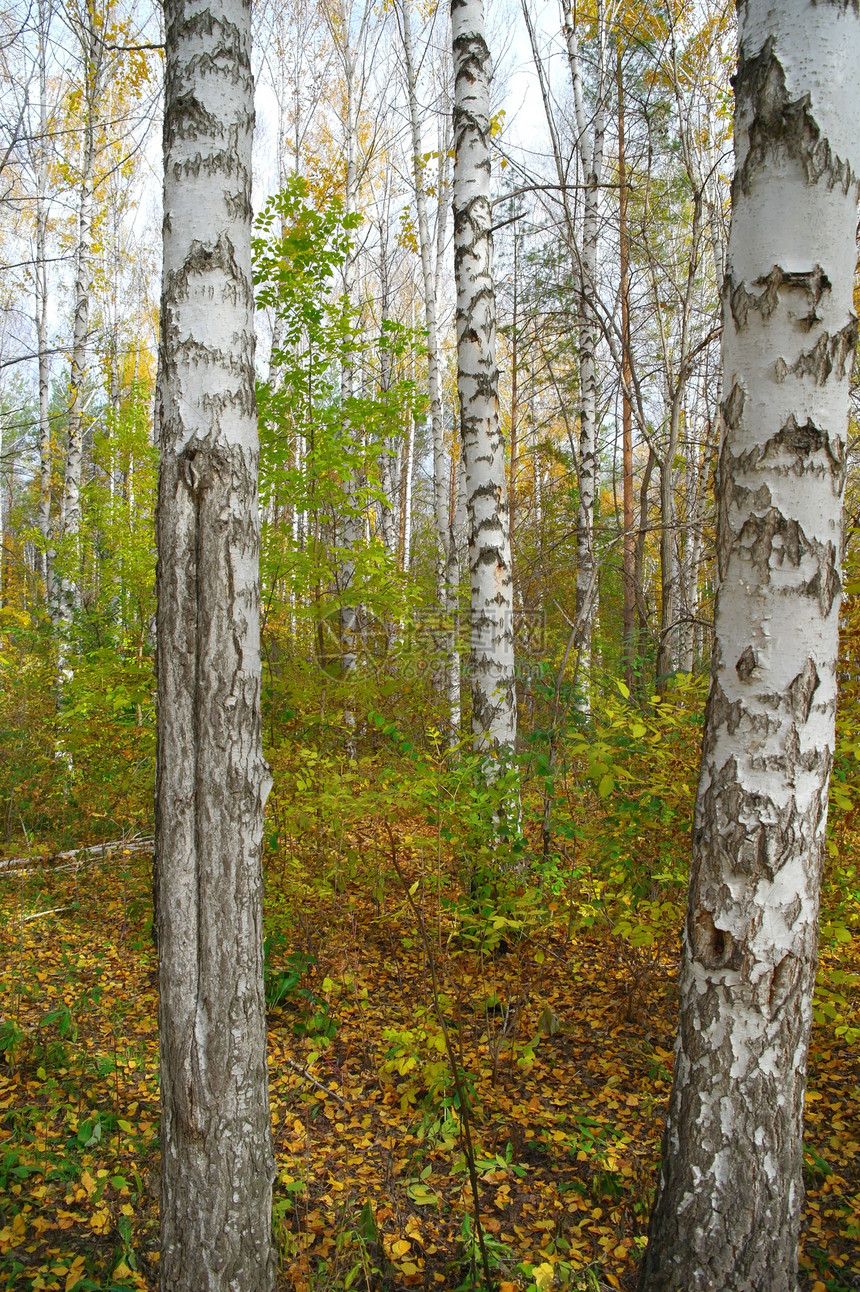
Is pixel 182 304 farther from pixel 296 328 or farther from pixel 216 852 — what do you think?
pixel 296 328

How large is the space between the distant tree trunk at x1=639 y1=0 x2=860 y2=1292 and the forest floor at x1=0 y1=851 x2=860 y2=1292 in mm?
671

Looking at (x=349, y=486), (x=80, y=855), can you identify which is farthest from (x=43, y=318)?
(x=80, y=855)

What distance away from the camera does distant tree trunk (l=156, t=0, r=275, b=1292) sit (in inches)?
68.6

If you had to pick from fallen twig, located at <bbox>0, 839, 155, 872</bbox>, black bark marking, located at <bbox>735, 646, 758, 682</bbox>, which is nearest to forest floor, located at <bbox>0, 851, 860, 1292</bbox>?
fallen twig, located at <bbox>0, 839, 155, 872</bbox>

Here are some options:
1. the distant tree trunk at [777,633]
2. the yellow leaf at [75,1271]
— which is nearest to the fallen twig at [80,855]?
the yellow leaf at [75,1271]

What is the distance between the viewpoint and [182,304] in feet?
5.85

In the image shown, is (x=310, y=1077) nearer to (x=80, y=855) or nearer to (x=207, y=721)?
(x=207, y=721)

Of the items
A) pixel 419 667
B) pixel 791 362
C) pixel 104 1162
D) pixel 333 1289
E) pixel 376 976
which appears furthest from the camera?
pixel 419 667

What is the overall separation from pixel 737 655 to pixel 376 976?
3117 mm

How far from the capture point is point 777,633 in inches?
63.2

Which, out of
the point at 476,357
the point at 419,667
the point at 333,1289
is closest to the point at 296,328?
the point at 476,357

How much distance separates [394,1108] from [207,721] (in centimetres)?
215

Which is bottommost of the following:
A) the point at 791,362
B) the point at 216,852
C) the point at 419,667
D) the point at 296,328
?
the point at 216,852

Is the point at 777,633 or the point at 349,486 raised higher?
the point at 349,486
